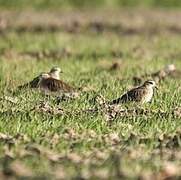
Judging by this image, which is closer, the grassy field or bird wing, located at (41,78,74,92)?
the grassy field

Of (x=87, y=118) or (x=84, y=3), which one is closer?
(x=87, y=118)

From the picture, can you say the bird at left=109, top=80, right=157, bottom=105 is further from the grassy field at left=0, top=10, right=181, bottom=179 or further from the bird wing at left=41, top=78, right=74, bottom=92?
the bird wing at left=41, top=78, right=74, bottom=92

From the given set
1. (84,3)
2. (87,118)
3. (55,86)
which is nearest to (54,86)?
(55,86)

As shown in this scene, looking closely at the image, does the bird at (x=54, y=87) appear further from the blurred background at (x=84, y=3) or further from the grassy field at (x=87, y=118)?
the blurred background at (x=84, y=3)

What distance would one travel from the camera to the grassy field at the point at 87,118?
5.87 meters

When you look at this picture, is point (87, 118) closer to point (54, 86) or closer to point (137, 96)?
point (137, 96)

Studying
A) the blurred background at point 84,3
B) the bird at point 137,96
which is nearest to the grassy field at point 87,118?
the bird at point 137,96

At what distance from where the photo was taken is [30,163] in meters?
5.92

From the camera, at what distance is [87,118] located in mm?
7941

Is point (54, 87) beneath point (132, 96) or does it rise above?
above

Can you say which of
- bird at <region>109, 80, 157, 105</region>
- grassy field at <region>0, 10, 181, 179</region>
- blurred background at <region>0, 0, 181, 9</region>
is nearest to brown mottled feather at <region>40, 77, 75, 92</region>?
grassy field at <region>0, 10, 181, 179</region>

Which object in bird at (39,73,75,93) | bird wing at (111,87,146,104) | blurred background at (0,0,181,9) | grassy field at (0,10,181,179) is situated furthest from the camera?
blurred background at (0,0,181,9)

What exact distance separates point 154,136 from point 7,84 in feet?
12.4

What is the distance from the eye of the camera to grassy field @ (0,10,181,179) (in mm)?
5867
